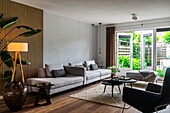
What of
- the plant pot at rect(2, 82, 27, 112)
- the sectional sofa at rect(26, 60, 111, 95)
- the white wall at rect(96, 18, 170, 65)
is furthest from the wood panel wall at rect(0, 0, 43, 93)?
the white wall at rect(96, 18, 170, 65)

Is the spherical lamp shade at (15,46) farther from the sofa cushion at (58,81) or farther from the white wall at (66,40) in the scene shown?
the white wall at (66,40)

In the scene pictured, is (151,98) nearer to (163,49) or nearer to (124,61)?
(163,49)

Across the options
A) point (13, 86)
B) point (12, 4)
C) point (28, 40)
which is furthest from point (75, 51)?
point (13, 86)

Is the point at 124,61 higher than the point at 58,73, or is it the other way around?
the point at 124,61

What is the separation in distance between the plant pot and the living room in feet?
0.04

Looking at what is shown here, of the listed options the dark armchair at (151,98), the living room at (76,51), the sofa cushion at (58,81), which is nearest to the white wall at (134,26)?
the living room at (76,51)

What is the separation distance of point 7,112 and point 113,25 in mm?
6315

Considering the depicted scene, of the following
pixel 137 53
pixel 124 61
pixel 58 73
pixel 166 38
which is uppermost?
pixel 166 38

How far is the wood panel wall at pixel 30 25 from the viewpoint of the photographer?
407 centimetres

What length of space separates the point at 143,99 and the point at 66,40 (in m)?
4.47

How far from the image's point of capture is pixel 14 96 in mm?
3076

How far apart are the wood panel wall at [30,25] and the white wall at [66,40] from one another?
1.07ft

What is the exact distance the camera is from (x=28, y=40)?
4.64 m

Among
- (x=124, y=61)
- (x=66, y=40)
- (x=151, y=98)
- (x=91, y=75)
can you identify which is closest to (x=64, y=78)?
(x=91, y=75)
